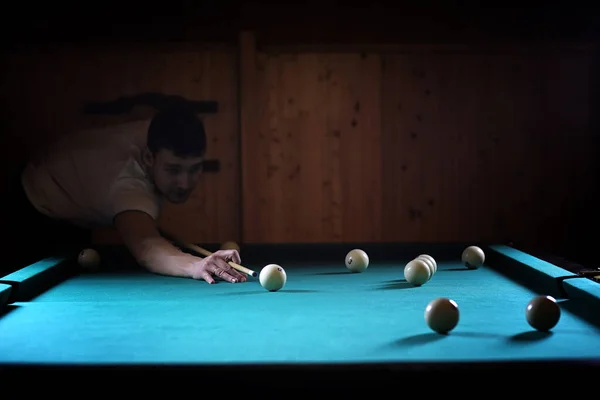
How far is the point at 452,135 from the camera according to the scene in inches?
220

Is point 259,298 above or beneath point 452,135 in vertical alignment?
beneath

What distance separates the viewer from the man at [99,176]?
475cm

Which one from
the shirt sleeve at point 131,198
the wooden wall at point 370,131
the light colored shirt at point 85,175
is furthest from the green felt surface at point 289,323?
the wooden wall at point 370,131

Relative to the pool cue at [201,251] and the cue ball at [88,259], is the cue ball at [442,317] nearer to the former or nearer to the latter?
the pool cue at [201,251]

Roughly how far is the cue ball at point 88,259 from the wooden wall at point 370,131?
2.14m

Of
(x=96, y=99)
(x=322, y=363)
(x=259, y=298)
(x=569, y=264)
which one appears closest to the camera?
(x=322, y=363)

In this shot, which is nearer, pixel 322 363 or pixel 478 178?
pixel 322 363

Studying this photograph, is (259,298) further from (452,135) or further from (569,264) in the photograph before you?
(452,135)

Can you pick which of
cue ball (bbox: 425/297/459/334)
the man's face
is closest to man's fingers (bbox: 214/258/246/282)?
cue ball (bbox: 425/297/459/334)

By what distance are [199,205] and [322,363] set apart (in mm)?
4048

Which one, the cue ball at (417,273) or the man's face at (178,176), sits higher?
the man's face at (178,176)

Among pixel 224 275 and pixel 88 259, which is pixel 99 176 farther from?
pixel 224 275

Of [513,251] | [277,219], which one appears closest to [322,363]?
[513,251]

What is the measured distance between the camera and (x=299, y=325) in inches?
78.1
